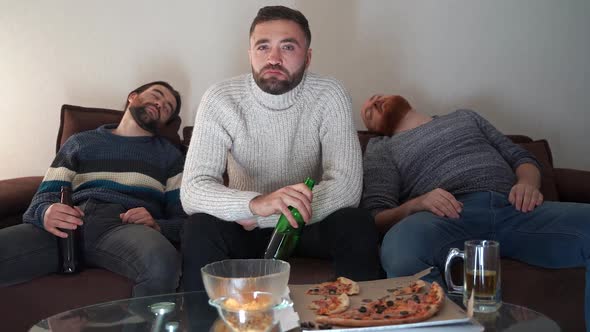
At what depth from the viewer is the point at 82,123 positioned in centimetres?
252

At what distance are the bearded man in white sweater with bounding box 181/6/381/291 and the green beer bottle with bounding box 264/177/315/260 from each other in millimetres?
100

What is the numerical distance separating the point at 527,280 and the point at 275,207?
2.55ft

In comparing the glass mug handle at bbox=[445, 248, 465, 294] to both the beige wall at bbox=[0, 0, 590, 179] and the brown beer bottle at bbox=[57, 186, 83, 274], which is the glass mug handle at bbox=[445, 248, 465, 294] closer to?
the brown beer bottle at bbox=[57, 186, 83, 274]

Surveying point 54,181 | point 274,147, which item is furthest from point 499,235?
point 54,181

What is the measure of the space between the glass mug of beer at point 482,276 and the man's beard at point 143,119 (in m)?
1.39

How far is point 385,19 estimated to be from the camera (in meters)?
3.00

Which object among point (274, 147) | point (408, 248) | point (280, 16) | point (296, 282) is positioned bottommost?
point (296, 282)

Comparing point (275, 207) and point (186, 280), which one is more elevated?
point (275, 207)

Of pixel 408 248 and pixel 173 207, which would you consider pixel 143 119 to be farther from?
pixel 408 248

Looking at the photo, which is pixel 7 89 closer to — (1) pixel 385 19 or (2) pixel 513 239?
(1) pixel 385 19

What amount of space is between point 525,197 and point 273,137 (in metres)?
0.78

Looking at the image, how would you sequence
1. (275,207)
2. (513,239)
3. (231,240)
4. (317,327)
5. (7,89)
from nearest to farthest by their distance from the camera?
(317,327) → (275,207) → (231,240) → (513,239) → (7,89)

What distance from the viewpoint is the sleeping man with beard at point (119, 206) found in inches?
76.4

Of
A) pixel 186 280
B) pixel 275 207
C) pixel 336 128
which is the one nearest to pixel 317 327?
pixel 275 207
